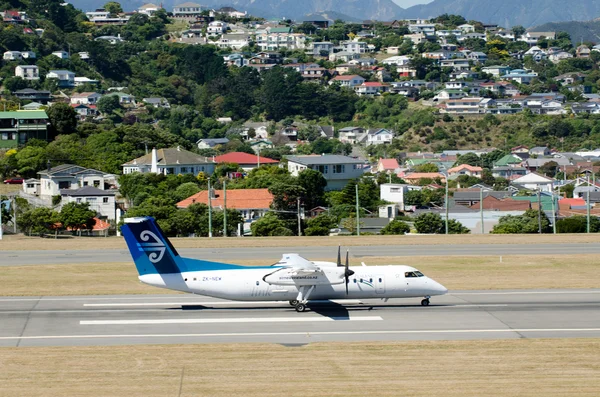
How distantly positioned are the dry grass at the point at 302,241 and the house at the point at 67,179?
96.5 ft

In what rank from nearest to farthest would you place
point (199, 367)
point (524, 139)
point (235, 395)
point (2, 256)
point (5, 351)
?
point (235, 395) → point (199, 367) → point (5, 351) → point (2, 256) → point (524, 139)

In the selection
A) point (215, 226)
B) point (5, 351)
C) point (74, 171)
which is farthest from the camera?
point (74, 171)

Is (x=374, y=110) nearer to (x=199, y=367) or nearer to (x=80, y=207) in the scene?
(x=80, y=207)

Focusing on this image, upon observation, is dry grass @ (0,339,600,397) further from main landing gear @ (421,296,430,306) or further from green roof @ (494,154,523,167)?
green roof @ (494,154,523,167)

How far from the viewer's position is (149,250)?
128 feet

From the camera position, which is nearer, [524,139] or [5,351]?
[5,351]

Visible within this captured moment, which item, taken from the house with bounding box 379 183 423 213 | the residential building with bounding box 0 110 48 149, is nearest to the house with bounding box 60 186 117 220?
the residential building with bounding box 0 110 48 149

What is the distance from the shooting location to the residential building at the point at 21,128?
120688 mm

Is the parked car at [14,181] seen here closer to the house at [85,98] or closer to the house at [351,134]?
the house at [85,98]

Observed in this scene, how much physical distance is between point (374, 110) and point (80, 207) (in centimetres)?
12505

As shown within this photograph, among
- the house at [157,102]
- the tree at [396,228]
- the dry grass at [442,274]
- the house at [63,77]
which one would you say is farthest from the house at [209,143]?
the dry grass at [442,274]

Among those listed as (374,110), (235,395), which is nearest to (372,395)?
(235,395)

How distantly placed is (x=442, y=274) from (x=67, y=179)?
61134 mm

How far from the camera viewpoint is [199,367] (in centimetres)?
3048
